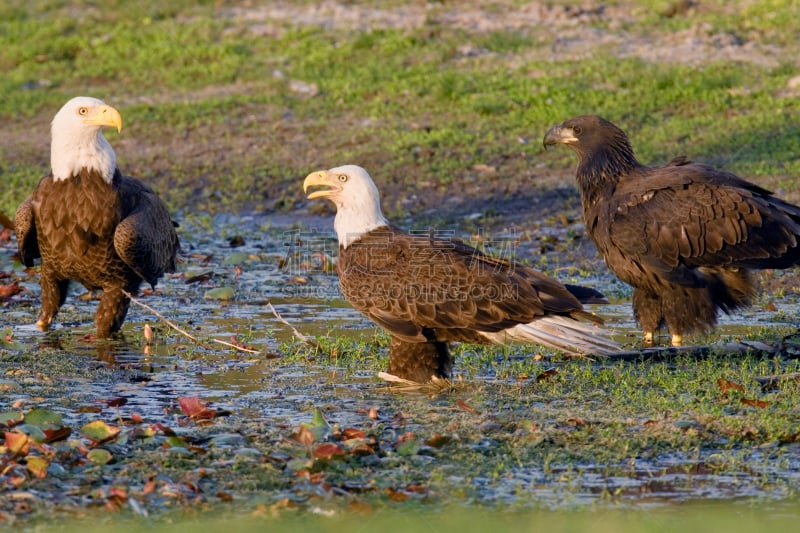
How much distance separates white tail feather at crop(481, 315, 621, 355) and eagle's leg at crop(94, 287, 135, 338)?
2712 millimetres

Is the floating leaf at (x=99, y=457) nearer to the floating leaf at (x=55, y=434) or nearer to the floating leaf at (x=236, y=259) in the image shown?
A: the floating leaf at (x=55, y=434)

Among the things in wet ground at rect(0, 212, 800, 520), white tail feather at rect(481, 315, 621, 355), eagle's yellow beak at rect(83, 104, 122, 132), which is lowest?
wet ground at rect(0, 212, 800, 520)

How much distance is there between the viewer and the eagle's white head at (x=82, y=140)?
27.0ft

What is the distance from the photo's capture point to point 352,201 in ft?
24.6

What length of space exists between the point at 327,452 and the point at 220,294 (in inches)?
169

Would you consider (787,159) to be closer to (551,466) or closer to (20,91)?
(551,466)

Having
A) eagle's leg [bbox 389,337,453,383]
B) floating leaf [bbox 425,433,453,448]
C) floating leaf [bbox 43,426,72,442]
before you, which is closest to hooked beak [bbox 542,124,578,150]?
eagle's leg [bbox 389,337,453,383]

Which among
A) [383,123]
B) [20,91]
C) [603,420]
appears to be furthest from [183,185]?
[603,420]

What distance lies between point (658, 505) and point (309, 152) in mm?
8702

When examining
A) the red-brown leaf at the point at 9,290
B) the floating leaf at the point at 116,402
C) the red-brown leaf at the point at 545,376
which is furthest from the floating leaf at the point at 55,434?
the red-brown leaf at the point at 9,290

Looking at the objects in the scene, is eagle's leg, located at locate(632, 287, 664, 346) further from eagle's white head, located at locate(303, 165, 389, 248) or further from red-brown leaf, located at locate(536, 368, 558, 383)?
eagle's white head, located at locate(303, 165, 389, 248)

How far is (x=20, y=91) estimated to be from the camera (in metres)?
15.8

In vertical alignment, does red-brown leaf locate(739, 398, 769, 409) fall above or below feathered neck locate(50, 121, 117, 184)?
below

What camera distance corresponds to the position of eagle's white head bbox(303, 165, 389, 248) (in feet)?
24.5
